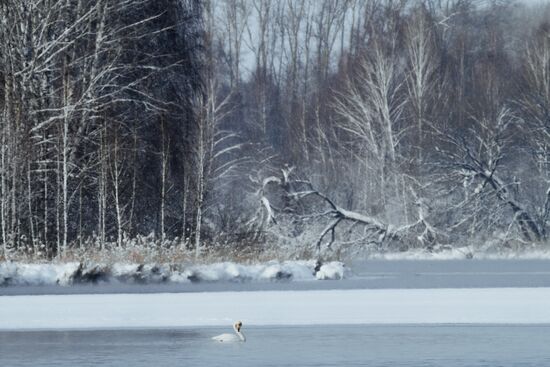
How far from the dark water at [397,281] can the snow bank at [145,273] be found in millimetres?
520

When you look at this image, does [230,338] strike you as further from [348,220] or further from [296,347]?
[348,220]

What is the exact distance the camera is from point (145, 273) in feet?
93.5

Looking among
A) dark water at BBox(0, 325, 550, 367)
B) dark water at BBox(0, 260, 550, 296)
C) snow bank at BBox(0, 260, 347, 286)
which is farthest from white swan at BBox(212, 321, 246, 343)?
Result: snow bank at BBox(0, 260, 347, 286)

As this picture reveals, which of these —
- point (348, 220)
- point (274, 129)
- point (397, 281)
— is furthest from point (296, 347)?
point (274, 129)

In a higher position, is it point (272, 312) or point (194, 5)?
point (194, 5)

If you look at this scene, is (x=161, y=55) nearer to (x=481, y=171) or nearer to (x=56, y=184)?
(x=56, y=184)

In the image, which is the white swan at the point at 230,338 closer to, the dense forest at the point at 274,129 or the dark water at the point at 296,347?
the dark water at the point at 296,347

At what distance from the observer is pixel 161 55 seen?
34.8m

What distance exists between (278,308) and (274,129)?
55.7m

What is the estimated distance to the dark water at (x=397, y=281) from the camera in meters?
26.5

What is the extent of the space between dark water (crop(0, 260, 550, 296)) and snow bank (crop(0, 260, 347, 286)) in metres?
0.52

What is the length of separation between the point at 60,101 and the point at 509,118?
2706cm

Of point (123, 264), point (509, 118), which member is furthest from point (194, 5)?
point (509, 118)

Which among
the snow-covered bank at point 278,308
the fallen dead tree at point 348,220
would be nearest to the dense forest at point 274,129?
the fallen dead tree at point 348,220
